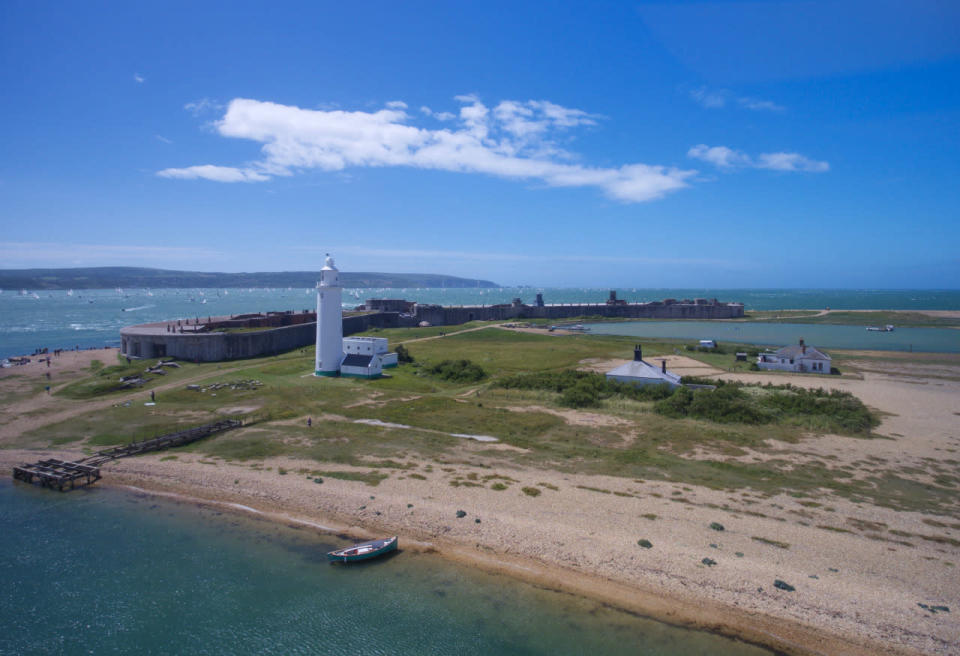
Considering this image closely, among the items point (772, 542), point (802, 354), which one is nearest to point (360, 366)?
point (772, 542)

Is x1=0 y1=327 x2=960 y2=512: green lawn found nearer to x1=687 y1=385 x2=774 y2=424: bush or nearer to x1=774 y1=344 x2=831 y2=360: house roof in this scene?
x1=687 y1=385 x2=774 y2=424: bush

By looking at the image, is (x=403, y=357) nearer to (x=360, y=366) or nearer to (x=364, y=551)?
(x=360, y=366)

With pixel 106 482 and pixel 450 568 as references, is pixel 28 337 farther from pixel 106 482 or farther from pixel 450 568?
pixel 450 568

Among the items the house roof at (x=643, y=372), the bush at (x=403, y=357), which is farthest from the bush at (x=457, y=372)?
the house roof at (x=643, y=372)

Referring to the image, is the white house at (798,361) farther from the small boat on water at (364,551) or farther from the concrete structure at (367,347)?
the small boat on water at (364,551)

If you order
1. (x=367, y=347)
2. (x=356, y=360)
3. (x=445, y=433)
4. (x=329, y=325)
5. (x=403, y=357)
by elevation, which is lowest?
(x=445, y=433)
